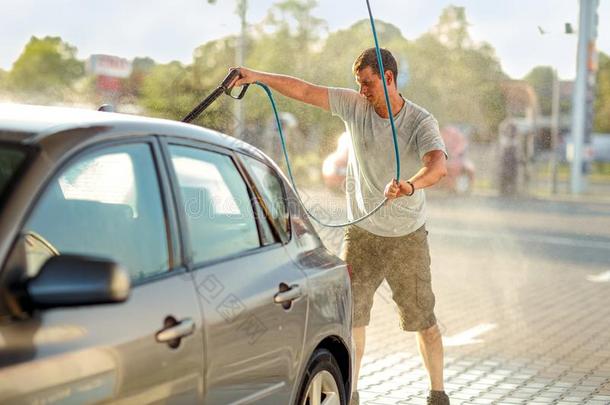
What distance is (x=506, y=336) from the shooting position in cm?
946

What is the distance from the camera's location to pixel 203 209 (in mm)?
4492

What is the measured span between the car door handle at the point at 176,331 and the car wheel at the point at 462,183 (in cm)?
2752

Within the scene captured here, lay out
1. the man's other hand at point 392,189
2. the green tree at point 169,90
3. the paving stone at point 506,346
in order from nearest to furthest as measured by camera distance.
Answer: the man's other hand at point 392,189, the paving stone at point 506,346, the green tree at point 169,90

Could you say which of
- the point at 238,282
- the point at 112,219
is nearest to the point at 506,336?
the point at 238,282

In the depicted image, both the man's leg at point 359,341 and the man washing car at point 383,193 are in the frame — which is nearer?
→ the man washing car at point 383,193

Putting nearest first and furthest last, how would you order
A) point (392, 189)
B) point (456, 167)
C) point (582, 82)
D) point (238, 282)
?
point (238, 282), point (392, 189), point (456, 167), point (582, 82)

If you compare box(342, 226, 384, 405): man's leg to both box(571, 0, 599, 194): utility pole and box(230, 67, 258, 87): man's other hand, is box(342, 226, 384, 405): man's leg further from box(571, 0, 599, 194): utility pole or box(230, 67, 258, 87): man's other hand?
box(571, 0, 599, 194): utility pole

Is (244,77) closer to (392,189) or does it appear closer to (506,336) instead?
(392,189)

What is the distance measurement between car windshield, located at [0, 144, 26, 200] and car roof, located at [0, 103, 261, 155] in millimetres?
31

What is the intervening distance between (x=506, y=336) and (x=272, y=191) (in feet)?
16.8

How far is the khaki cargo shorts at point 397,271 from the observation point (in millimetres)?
6262

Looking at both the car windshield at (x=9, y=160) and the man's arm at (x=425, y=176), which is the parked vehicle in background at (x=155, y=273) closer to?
the car windshield at (x=9, y=160)

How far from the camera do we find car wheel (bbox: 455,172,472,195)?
31.1 m

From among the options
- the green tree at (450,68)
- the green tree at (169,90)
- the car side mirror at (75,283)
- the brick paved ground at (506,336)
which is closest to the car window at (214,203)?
the car side mirror at (75,283)
